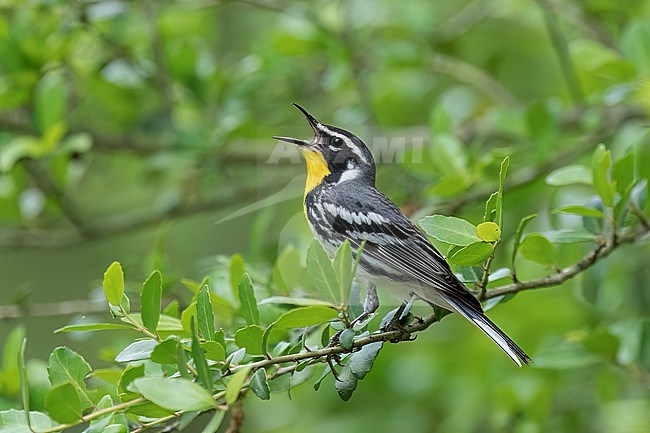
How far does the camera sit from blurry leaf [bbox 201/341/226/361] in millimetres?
2067

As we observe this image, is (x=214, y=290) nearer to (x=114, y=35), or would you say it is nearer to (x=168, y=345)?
(x=168, y=345)

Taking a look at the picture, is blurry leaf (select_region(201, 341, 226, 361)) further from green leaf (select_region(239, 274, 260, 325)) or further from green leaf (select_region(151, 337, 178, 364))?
green leaf (select_region(239, 274, 260, 325))

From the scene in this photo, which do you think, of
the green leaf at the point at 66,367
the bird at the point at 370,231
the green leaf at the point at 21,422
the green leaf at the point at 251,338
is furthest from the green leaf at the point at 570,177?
the green leaf at the point at 21,422

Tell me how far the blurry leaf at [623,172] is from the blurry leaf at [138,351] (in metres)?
1.40

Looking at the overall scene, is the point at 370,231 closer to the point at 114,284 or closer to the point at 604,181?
the point at 604,181

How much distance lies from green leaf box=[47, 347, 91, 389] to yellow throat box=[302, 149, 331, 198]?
3.09 feet

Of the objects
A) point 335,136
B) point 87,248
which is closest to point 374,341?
point 335,136

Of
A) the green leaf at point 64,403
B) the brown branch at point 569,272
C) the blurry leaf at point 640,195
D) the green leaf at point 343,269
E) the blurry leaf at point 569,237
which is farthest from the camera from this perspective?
the blurry leaf at point 640,195

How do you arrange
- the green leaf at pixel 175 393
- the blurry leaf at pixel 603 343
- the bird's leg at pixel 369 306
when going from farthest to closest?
the blurry leaf at pixel 603 343 < the bird's leg at pixel 369 306 < the green leaf at pixel 175 393

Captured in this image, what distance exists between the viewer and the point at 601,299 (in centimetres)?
374

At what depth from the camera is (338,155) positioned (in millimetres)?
2803

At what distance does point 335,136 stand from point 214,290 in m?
0.66

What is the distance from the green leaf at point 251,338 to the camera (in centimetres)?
212

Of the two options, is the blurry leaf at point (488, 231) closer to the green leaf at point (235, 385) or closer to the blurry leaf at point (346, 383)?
the blurry leaf at point (346, 383)
